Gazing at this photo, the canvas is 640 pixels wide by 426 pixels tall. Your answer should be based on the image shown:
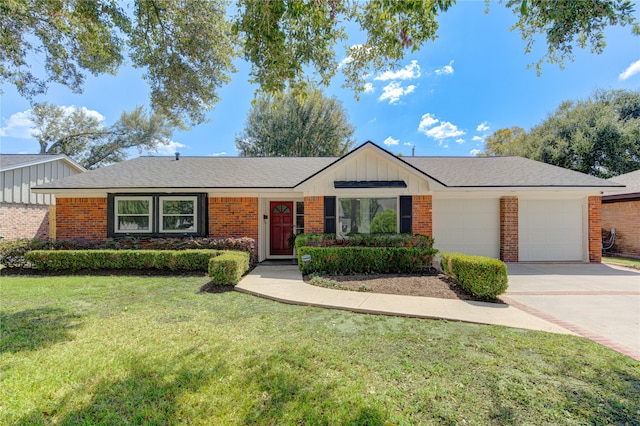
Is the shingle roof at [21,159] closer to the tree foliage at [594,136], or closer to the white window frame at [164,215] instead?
the white window frame at [164,215]

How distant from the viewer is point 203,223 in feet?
34.1

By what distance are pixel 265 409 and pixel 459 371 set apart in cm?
222

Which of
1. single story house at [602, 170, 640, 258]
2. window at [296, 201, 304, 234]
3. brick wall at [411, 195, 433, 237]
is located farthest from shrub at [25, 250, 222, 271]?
single story house at [602, 170, 640, 258]

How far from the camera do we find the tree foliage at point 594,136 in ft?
62.3

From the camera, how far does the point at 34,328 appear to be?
14.9 feet

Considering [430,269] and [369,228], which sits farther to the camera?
[369,228]

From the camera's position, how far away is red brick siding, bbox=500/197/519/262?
34.2ft

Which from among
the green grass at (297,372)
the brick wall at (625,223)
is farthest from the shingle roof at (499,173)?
the green grass at (297,372)

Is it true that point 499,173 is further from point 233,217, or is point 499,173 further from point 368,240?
point 233,217

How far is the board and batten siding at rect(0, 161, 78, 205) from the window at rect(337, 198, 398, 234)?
655 inches

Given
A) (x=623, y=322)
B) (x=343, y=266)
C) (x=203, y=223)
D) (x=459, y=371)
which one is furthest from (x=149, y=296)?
(x=623, y=322)

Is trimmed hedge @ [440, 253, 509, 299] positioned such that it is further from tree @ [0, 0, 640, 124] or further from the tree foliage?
the tree foliage

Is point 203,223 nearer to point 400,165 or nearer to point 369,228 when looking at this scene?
point 369,228

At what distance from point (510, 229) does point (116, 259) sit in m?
13.6
